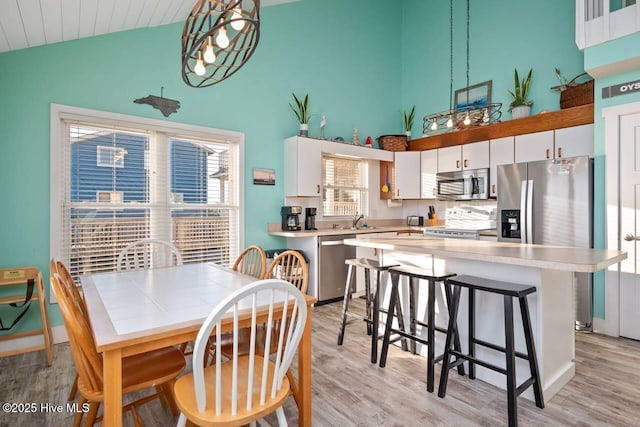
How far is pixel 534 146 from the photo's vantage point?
13.3ft

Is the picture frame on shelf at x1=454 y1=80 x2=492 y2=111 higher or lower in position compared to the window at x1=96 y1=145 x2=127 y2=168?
higher

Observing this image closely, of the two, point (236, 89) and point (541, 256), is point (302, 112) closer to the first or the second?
point (236, 89)

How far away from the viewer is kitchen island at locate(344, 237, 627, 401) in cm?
200

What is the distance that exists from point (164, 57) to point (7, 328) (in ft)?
9.31

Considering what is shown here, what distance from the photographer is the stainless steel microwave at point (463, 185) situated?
4.50 meters

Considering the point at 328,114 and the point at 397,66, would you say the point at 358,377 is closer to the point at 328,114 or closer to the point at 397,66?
the point at 328,114

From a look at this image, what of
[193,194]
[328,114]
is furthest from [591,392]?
[328,114]

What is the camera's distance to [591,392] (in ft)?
7.07

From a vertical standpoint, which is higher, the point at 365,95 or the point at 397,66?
the point at 397,66

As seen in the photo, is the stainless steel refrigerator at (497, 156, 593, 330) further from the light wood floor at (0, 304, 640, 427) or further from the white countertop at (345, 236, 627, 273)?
the white countertop at (345, 236, 627, 273)

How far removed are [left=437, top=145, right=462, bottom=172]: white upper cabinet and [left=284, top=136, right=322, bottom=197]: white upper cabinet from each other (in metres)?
1.86

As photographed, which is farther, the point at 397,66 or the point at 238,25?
the point at 397,66

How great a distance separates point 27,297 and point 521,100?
550cm

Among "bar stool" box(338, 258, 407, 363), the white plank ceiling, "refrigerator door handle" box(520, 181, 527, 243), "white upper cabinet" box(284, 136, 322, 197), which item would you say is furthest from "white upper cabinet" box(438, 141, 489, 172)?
the white plank ceiling
